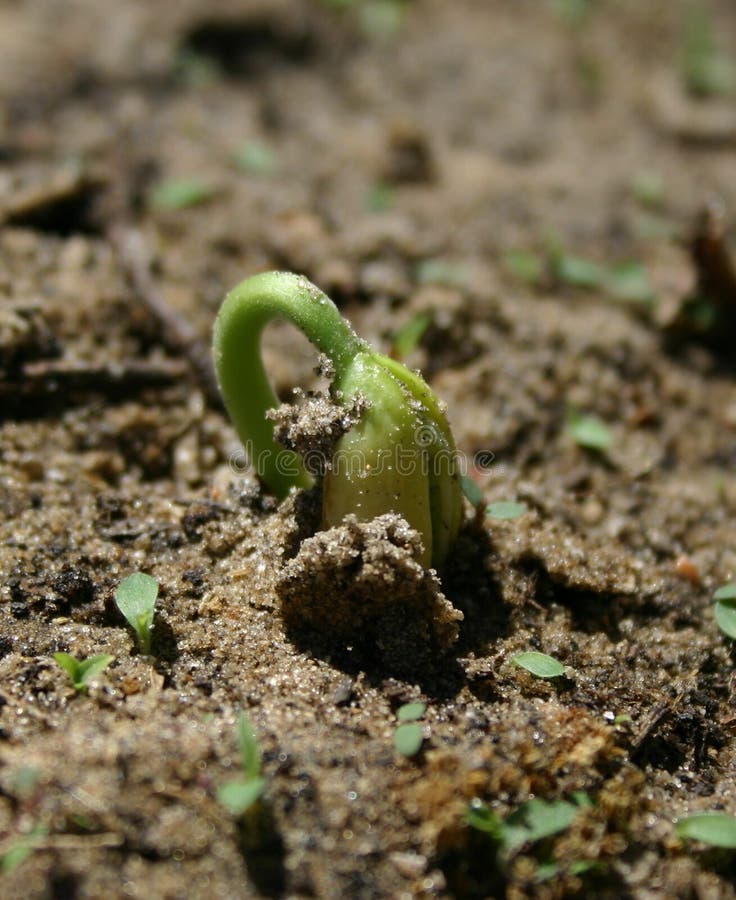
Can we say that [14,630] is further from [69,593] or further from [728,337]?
[728,337]

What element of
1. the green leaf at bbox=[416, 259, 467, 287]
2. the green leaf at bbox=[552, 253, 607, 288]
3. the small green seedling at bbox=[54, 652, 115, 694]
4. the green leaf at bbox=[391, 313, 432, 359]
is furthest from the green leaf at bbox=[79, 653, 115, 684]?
the green leaf at bbox=[552, 253, 607, 288]

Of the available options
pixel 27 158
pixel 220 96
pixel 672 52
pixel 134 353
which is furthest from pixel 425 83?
pixel 134 353

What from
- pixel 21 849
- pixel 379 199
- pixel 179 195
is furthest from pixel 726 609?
pixel 179 195

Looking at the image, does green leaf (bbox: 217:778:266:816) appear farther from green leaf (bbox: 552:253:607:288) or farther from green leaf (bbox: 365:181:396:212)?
green leaf (bbox: 365:181:396:212)

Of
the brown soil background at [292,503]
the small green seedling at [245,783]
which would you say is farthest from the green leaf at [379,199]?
the small green seedling at [245,783]

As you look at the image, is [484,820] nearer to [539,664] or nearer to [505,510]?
[539,664]

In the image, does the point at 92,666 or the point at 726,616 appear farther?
the point at 726,616
